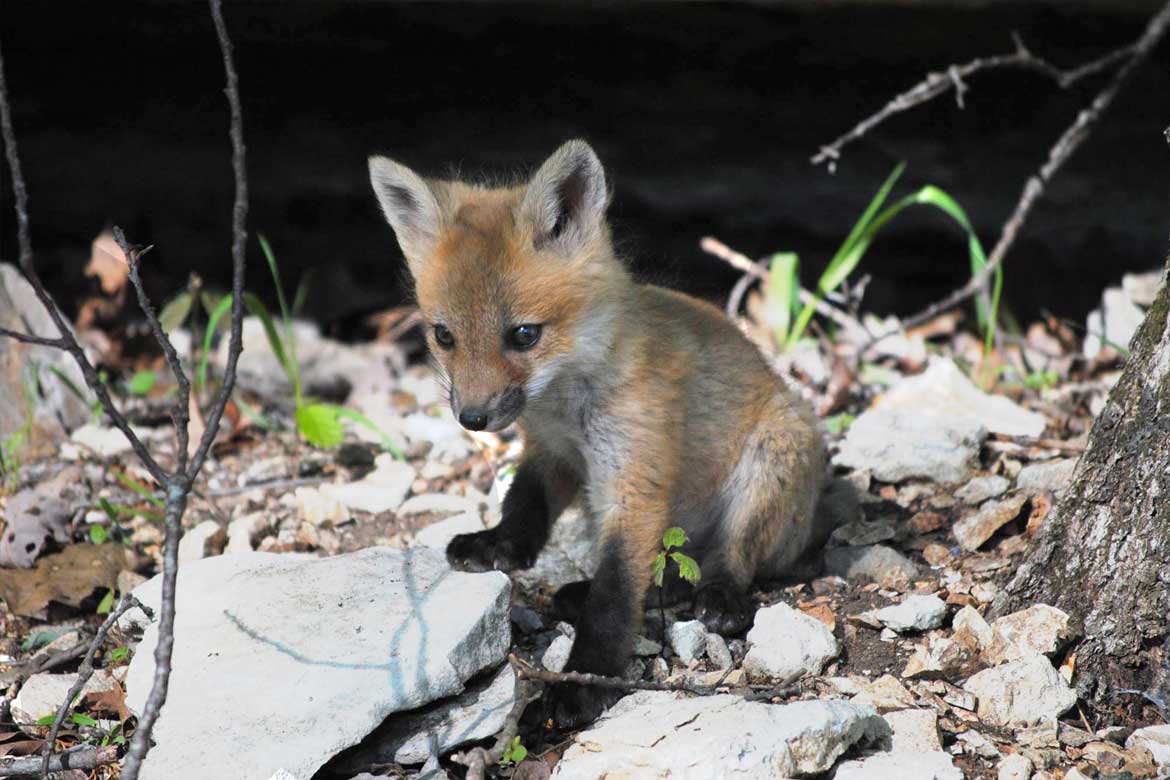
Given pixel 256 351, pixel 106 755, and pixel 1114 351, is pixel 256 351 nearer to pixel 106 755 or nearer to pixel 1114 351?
pixel 106 755

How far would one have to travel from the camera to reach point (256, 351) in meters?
5.24

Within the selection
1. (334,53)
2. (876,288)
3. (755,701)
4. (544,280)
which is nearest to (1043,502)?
(755,701)

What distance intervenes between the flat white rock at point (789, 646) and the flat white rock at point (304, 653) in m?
0.68

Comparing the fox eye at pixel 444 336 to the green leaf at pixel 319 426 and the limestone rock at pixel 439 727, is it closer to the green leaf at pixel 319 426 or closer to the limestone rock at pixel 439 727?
the limestone rock at pixel 439 727

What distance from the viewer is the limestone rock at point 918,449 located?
3.88 m

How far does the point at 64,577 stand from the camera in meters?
3.45

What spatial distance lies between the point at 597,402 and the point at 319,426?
1338 millimetres

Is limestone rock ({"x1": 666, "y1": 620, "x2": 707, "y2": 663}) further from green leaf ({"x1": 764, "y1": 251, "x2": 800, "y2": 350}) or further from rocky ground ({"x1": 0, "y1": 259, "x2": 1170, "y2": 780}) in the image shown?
green leaf ({"x1": 764, "y1": 251, "x2": 800, "y2": 350})

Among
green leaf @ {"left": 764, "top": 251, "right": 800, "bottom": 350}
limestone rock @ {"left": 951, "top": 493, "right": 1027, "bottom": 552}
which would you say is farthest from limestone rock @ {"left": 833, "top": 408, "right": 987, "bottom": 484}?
Answer: green leaf @ {"left": 764, "top": 251, "right": 800, "bottom": 350}

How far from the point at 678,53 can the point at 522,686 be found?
3.65 meters

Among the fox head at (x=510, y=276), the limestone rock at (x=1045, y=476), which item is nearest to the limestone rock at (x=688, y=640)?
the fox head at (x=510, y=276)

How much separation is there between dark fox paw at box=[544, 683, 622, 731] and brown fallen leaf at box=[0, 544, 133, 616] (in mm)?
1583

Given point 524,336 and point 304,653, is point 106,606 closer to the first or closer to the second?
point 304,653

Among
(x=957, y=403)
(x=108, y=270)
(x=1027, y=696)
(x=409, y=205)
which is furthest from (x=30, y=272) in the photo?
(x=108, y=270)
